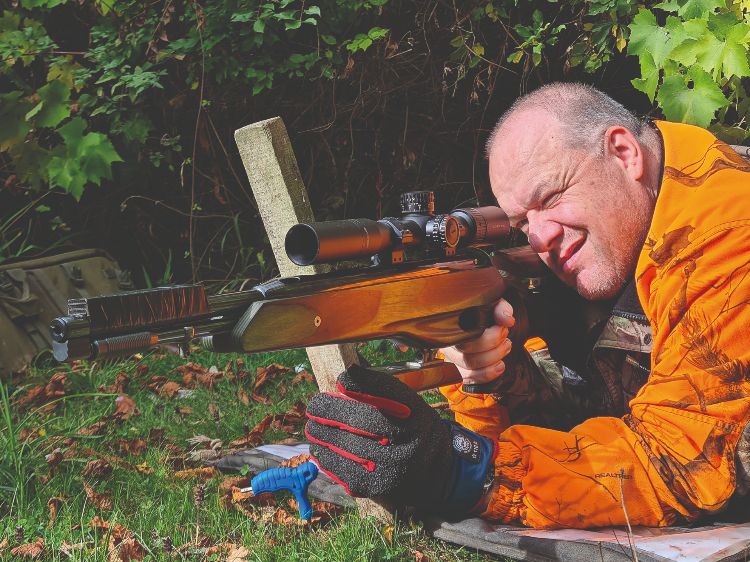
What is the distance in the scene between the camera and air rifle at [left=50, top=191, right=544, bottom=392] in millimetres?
1817

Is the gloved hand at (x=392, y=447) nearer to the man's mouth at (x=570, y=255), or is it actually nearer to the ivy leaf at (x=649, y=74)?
the man's mouth at (x=570, y=255)

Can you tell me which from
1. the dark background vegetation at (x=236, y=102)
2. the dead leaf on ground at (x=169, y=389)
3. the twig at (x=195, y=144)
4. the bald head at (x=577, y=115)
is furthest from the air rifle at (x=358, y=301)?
the twig at (x=195, y=144)

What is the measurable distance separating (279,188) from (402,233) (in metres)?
0.72

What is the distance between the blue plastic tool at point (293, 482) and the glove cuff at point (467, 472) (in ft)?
1.52

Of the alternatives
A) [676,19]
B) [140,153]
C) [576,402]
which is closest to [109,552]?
[576,402]

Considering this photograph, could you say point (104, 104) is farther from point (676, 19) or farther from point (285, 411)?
point (676, 19)

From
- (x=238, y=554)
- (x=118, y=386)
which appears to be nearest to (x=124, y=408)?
(x=118, y=386)

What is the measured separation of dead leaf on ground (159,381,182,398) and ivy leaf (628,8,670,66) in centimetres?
285

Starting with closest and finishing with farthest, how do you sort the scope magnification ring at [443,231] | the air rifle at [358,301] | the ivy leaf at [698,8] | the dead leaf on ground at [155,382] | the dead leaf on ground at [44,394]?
the air rifle at [358,301]
the scope magnification ring at [443,231]
the ivy leaf at [698,8]
the dead leaf on ground at [44,394]
the dead leaf on ground at [155,382]

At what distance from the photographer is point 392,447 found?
246 cm

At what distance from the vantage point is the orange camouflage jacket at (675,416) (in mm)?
2377

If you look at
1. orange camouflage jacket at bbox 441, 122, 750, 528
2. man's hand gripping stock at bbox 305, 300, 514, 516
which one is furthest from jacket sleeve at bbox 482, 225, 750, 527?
man's hand gripping stock at bbox 305, 300, 514, 516

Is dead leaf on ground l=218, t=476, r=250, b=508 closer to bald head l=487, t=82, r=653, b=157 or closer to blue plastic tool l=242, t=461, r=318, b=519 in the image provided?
blue plastic tool l=242, t=461, r=318, b=519

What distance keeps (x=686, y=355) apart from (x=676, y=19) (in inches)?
82.1
